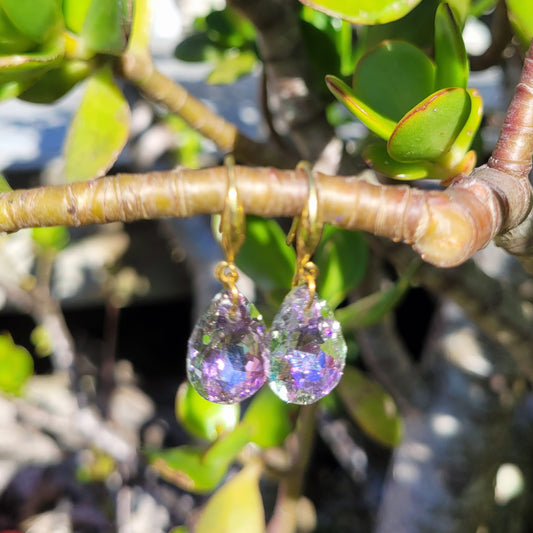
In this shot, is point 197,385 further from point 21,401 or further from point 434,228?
point 21,401

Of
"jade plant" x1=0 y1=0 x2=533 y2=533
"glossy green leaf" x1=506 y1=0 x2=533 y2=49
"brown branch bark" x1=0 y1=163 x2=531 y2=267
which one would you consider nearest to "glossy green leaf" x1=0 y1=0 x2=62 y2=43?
"jade plant" x1=0 y1=0 x2=533 y2=533

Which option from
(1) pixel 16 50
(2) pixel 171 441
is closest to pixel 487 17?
(1) pixel 16 50

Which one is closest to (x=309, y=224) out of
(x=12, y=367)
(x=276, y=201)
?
(x=276, y=201)

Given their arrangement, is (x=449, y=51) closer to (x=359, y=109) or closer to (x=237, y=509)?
(x=359, y=109)

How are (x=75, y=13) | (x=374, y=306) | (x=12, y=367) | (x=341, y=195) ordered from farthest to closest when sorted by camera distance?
1. (x=12, y=367)
2. (x=374, y=306)
3. (x=75, y=13)
4. (x=341, y=195)

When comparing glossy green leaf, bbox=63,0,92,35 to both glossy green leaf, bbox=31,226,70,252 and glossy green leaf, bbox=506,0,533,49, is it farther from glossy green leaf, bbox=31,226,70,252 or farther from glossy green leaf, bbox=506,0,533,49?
glossy green leaf, bbox=31,226,70,252

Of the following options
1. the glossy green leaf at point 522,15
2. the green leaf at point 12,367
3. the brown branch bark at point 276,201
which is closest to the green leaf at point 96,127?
the brown branch bark at point 276,201

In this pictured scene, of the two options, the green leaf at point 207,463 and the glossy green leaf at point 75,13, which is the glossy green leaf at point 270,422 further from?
the glossy green leaf at point 75,13
